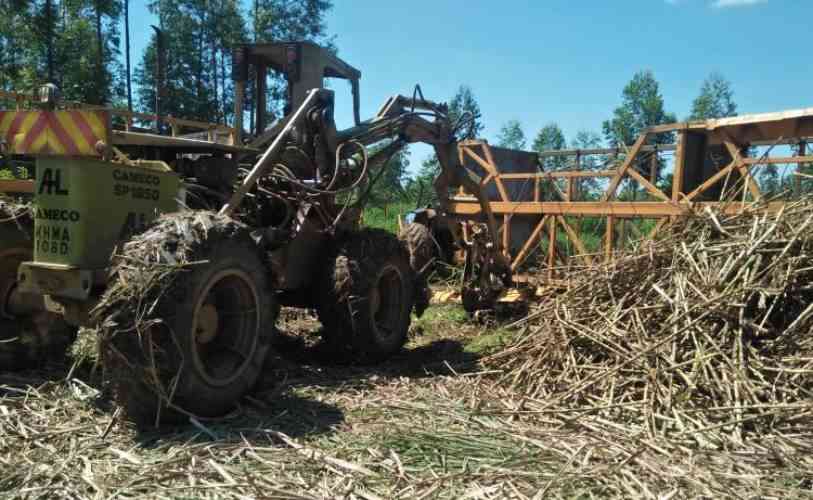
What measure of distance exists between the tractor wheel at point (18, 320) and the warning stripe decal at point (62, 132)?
836 mm

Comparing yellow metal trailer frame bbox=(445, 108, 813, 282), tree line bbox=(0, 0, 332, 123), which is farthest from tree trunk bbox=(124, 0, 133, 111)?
yellow metal trailer frame bbox=(445, 108, 813, 282)

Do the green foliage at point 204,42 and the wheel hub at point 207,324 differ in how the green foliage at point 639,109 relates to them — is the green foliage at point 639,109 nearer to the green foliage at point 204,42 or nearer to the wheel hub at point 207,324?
the green foliage at point 204,42

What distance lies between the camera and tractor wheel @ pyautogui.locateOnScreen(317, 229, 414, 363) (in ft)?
17.0

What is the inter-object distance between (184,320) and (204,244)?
16.7 inches

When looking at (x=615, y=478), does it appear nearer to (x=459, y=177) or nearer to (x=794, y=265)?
(x=794, y=265)

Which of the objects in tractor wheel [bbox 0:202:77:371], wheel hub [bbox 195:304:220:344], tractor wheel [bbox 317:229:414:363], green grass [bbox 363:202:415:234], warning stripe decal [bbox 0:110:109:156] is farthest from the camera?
green grass [bbox 363:202:415:234]

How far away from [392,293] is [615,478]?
10.4 ft

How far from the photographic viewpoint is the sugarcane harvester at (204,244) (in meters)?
3.31

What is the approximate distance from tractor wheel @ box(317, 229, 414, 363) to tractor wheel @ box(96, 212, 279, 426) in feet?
4.13

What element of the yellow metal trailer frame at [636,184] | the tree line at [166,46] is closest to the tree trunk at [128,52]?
the tree line at [166,46]

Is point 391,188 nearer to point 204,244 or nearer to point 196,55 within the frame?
point 196,55

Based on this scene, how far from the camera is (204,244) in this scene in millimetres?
3504

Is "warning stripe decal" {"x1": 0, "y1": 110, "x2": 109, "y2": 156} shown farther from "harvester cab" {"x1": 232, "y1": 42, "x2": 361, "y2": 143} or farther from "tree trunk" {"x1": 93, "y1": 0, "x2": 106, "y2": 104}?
"tree trunk" {"x1": 93, "y1": 0, "x2": 106, "y2": 104}

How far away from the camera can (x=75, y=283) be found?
11.4 ft
